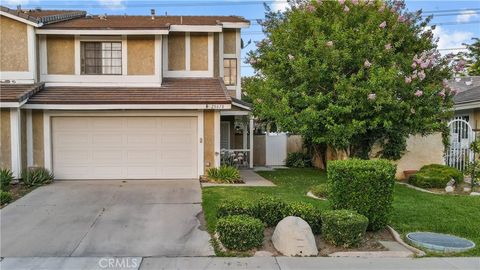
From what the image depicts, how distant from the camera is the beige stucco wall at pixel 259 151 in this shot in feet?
70.6

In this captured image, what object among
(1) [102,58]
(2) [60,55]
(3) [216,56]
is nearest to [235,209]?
(1) [102,58]

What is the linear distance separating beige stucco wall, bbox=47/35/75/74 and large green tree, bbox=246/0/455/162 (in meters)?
6.74

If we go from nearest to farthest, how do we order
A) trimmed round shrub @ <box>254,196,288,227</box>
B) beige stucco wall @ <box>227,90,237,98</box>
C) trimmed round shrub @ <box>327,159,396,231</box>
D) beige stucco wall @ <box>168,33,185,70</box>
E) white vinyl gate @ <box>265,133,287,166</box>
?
trimmed round shrub @ <box>327,159,396,231</box> < trimmed round shrub @ <box>254,196,288,227</box> < beige stucco wall @ <box>168,33,185,70</box> < beige stucco wall @ <box>227,90,237,98</box> < white vinyl gate @ <box>265,133,287,166</box>

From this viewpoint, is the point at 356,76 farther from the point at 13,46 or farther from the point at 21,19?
the point at 13,46

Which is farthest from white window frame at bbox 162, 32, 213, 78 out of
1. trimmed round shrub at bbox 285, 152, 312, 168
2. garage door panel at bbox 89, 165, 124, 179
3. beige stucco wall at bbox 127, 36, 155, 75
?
trimmed round shrub at bbox 285, 152, 312, 168

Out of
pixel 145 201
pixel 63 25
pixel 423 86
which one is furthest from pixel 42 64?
pixel 423 86

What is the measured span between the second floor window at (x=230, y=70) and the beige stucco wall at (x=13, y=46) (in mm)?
7869

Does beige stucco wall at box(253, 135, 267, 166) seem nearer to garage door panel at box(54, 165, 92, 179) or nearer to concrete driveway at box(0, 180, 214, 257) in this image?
concrete driveway at box(0, 180, 214, 257)

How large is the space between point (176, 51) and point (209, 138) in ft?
12.9

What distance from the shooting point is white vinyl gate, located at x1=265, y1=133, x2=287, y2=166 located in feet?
70.4

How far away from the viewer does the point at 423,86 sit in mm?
13711

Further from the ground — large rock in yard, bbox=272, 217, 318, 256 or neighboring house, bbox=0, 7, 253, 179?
neighboring house, bbox=0, 7, 253, 179

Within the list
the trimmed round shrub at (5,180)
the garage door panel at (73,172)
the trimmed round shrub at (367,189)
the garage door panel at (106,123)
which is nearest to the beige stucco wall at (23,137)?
the garage door panel at (73,172)

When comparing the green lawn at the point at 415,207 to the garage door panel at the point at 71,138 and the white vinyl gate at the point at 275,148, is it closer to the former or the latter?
the garage door panel at the point at 71,138
